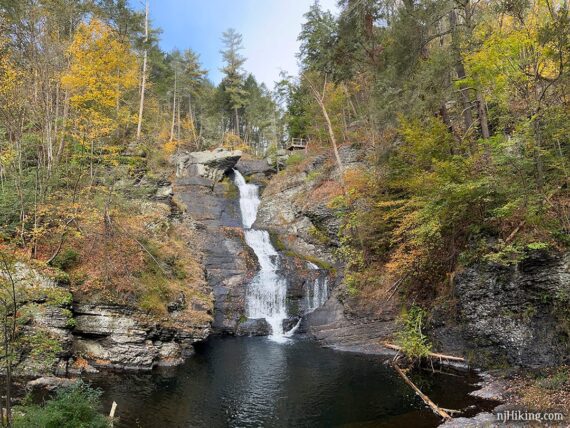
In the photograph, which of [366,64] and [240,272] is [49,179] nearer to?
[240,272]

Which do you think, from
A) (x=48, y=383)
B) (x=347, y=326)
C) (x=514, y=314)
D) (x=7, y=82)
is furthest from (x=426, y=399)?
(x=7, y=82)

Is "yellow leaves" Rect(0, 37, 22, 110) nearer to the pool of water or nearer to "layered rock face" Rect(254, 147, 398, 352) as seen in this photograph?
the pool of water

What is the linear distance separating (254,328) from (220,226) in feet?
35.3

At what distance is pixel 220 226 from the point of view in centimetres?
2842

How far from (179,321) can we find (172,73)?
3720cm

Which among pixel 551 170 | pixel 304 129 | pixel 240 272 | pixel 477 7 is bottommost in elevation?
pixel 240 272

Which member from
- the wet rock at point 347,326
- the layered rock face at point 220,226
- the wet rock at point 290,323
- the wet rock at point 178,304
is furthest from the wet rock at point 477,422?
the layered rock face at point 220,226

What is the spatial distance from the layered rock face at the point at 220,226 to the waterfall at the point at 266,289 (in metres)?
0.50

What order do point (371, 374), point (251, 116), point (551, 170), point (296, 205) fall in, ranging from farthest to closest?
point (251, 116)
point (296, 205)
point (371, 374)
point (551, 170)

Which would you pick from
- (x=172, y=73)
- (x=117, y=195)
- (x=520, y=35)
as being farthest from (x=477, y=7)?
(x=172, y=73)

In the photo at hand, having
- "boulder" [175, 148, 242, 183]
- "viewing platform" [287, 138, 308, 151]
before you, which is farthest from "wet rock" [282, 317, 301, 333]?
"viewing platform" [287, 138, 308, 151]

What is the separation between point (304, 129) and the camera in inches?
1689

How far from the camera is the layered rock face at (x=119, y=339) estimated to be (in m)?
13.9

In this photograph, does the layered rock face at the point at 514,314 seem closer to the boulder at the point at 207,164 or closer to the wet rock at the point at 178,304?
the wet rock at the point at 178,304
